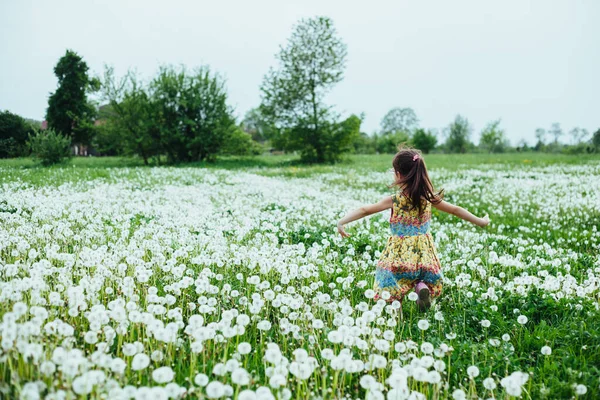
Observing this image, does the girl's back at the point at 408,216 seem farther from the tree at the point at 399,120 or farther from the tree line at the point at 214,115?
the tree at the point at 399,120

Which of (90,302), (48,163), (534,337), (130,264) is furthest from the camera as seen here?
(48,163)

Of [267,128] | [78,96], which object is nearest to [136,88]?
[267,128]

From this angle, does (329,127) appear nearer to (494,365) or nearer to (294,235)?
(294,235)

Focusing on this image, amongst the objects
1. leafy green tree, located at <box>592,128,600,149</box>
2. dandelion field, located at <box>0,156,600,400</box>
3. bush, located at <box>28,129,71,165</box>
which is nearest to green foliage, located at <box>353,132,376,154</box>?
leafy green tree, located at <box>592,128,600,149</box>

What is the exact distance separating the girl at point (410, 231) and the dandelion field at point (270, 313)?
25 cm

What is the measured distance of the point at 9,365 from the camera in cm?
229

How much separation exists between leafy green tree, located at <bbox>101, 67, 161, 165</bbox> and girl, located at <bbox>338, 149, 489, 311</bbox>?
27.5m

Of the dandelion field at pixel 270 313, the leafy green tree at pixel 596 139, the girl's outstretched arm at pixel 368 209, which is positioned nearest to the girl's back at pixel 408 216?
→ the girl's outstretched arm at pixel 368 209

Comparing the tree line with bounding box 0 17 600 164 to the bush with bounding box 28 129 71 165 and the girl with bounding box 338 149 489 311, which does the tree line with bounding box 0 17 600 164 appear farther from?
the girl with bounding box 338 149 489 311

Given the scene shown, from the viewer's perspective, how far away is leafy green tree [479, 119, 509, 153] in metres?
83.1

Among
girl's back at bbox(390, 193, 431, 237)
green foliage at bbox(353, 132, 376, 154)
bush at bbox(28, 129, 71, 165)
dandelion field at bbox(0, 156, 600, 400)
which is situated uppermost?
green foliage at bbox(353, 132, 376, 154)

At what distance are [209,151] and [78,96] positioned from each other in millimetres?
24968

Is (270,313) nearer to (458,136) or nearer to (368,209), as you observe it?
(368,209)

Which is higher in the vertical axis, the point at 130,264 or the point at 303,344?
the point at 130,264
